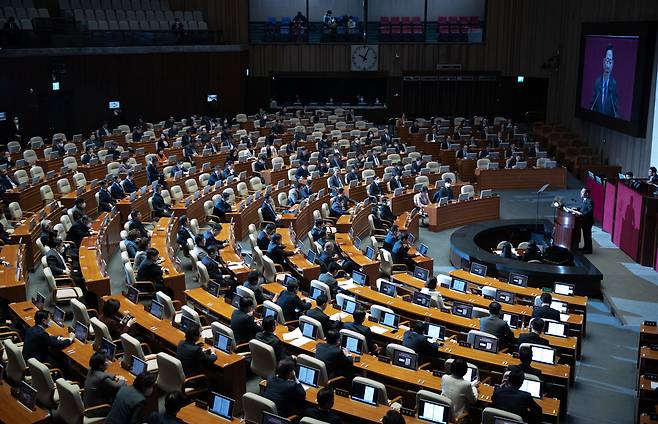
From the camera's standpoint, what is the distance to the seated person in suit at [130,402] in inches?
324

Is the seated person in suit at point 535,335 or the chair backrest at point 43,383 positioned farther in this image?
the seated person in suit at point 535,335

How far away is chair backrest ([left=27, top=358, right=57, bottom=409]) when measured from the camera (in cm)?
907

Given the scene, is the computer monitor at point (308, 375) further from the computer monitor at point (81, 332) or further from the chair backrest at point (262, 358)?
the computer monitor at point (81, 332)

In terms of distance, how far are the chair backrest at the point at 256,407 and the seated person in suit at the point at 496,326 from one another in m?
4.29

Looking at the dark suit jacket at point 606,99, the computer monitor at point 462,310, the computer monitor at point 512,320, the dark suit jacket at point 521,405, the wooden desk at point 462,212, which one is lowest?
the wooden desk at point 462,212

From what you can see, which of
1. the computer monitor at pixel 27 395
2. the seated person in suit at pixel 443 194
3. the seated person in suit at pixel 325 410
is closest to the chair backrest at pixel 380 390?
the seated person in suit at pixel 325 410

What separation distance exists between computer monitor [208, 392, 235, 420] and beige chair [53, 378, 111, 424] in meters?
Result: 1.30

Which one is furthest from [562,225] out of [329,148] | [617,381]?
[329,148]

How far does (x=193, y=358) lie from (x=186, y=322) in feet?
3.84

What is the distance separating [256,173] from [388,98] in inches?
603

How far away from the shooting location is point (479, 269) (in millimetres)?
15438

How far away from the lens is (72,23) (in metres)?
29.0

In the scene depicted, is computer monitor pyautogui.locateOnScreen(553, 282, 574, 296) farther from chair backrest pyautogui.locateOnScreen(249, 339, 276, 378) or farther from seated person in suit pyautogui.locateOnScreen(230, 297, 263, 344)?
chair backrest pyautogui.locateOnScreen(249, 339, 276, 378)

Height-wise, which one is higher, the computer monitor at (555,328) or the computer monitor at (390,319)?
the computer monitor at (390,319)
